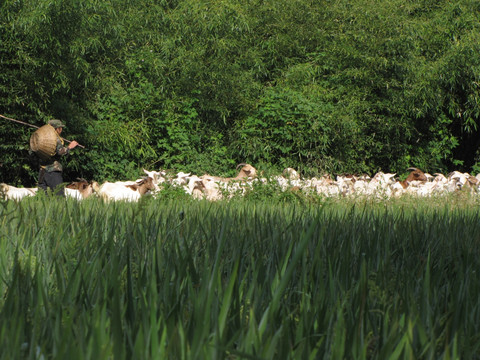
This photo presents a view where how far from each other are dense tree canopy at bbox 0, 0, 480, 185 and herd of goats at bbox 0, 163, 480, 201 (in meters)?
1.86

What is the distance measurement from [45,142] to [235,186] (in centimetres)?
226

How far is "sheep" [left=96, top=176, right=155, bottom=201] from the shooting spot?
487 cm

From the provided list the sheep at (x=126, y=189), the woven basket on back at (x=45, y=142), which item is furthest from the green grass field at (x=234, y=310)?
the woven basket on back at (x=45, y=142)

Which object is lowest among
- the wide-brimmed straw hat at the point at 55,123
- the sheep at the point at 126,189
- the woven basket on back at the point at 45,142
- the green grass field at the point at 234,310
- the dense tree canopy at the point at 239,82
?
the green grass field at the point at 234,310

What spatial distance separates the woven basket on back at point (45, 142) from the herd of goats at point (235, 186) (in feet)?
1.87

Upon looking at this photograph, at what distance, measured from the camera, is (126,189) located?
494cm

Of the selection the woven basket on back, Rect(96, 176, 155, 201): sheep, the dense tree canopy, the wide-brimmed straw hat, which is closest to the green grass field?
Rect(96, 176, 155, 201): sheep

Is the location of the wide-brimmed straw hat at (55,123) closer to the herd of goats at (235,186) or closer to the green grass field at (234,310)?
the herd of goats at (235,186)

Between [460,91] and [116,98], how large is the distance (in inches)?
261

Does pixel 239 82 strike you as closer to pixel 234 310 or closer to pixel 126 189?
pixel 126 189

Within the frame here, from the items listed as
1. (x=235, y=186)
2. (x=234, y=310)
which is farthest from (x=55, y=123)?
(x=234, y=310)

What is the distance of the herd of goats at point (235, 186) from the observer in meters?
4.97

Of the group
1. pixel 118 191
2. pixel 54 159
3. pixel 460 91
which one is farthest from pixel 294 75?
pixel 118 191

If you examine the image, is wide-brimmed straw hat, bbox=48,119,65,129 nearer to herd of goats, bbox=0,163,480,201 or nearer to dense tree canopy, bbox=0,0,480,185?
herd of goats, bbox=0,163,480,201
